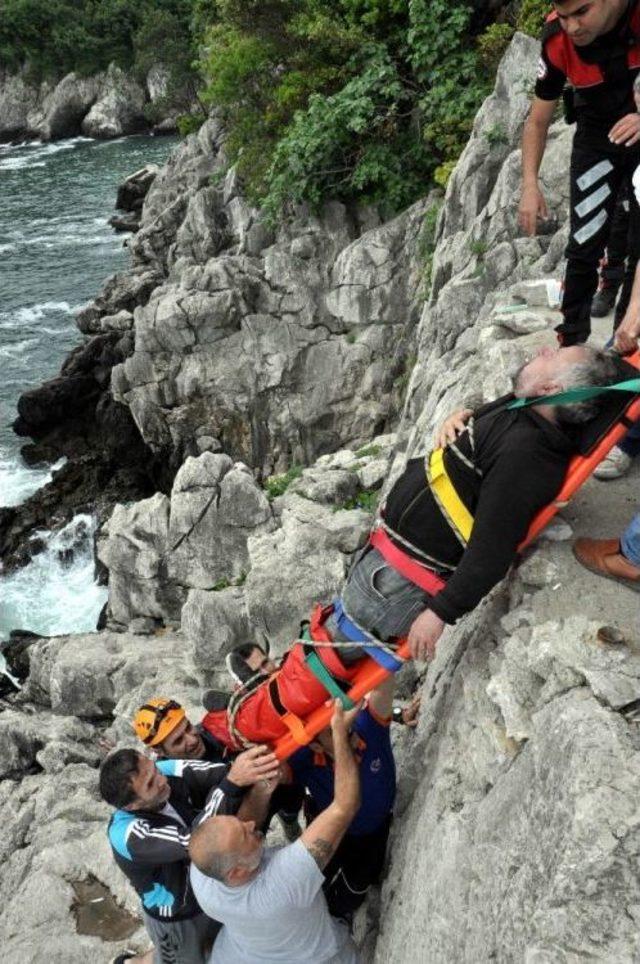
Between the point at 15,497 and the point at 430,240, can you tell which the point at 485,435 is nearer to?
the point at 430,240

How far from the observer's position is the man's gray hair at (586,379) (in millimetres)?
3811

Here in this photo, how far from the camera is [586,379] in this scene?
3.83 meters

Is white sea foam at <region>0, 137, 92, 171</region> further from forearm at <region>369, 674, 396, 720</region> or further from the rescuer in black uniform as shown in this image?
forearm at <region>369, 674, 396, 720</region>

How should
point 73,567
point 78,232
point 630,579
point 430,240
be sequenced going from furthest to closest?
point 78,232
point 73,567
point 430,240
point 630,579

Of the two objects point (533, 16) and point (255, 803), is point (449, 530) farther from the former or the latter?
point (533, 16)

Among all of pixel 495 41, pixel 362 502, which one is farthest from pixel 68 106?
pixel 362 502

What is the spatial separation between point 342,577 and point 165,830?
19.8 ft

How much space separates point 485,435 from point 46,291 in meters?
37.1

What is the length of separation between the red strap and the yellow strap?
319 millimetres

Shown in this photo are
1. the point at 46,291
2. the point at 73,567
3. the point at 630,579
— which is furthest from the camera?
the point at 46,291

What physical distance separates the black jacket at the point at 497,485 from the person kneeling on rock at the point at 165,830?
177cm

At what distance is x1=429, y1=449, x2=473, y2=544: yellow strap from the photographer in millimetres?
4090

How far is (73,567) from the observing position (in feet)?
73.2

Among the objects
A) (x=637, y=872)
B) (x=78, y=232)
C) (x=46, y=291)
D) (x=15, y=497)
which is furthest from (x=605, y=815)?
(x=78, y=232)
